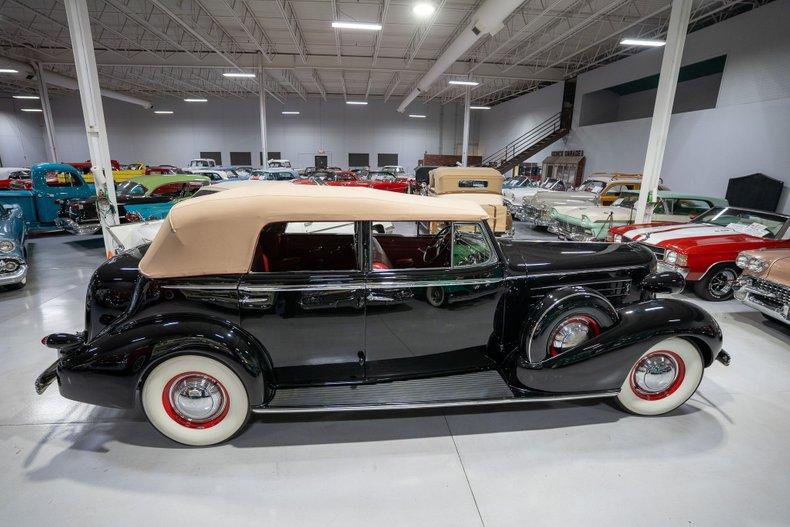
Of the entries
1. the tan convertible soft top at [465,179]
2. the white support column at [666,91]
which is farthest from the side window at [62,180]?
the white support column at [666,91]

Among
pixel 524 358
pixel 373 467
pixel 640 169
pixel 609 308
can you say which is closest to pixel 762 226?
pixel 609 308

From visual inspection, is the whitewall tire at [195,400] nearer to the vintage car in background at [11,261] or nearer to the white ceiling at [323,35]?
the vintage car in background at [11,261]

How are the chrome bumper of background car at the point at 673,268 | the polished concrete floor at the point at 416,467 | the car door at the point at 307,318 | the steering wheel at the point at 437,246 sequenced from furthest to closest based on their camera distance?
the chrome bumper of background car at the point at 673,268, the steering wheel at the point at 437,246, the car door at the point at 307,318, the polished concrete floor at the point at 416,467

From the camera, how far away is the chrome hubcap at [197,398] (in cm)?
256

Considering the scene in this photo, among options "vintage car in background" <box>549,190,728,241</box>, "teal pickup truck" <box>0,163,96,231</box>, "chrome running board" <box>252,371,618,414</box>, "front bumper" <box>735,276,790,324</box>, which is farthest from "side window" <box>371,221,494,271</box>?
"teal pickup truck" <box>0,163,96,231</box>

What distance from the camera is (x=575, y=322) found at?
9.45 ft

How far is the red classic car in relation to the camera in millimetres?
5297

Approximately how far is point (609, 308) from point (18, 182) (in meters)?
16.3

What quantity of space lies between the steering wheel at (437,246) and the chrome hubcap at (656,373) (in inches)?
67.9

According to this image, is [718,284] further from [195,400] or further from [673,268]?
[195,400]

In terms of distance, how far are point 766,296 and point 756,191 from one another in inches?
366

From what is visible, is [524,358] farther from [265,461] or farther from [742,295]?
[742,295]

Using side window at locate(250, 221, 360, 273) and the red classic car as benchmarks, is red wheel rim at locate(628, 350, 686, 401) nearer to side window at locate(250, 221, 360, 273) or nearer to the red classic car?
side window at locate(250, 221, 360, 273)

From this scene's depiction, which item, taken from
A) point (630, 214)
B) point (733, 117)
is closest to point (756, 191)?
point (733, 117)
